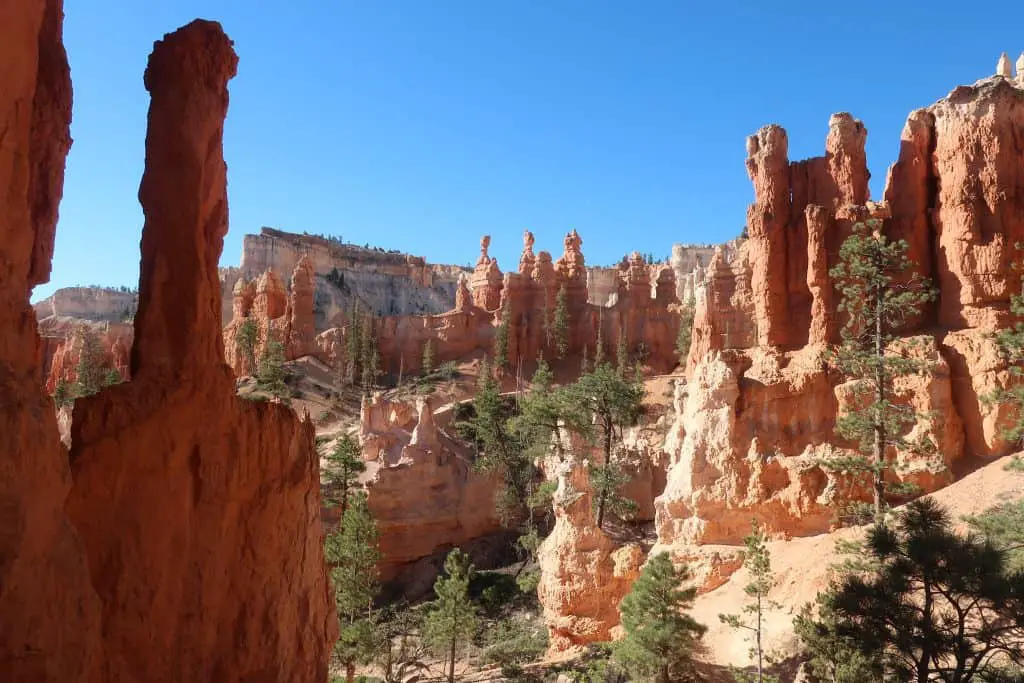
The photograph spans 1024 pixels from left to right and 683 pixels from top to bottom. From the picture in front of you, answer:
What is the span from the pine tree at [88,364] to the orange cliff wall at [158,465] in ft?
131

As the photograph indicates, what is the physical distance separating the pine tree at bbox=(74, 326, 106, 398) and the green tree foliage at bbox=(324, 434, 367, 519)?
1744 centimetres

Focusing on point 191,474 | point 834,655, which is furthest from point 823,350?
point 191,474

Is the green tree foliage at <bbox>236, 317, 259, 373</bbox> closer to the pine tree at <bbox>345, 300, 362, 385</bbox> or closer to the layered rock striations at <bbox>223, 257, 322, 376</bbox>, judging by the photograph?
the layered rock striations at <bbox>223, 257, 322, 376</bbox>

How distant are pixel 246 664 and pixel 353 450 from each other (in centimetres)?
2789

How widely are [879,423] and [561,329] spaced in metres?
46.1

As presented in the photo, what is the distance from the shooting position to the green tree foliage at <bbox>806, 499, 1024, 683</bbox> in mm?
11602

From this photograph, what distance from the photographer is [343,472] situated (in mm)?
Result: 37406

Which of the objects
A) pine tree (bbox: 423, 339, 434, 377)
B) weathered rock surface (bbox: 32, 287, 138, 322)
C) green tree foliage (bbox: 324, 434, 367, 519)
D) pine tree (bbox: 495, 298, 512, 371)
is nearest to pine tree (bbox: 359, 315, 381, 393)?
pine tree (bbox: 423, 339, 434, 377)

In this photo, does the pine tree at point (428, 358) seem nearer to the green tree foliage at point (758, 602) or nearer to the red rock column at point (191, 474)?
the green tree foliage at point (758, 602)

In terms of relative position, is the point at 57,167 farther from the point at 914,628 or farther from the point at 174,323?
the point at 914,628

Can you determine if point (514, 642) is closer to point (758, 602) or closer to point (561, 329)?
point (758, 602)

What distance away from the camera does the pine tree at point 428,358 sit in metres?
64.1

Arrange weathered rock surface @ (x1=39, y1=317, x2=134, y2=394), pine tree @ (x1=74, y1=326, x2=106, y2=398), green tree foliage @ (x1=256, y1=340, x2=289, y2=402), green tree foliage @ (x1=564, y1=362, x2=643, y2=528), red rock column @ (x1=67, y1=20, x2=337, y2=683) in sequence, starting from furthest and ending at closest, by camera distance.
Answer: weathered rock surface @ (x1=39, y1=317, x2=134, y2=394)
green tree foliage @ (x1=256, y1=340, x2=289, y2=402)
pine tree @ (x1=74, y1=326, x2=106, y2=398)
green tree foliage @ (x1=564, y1=362, x2=643, y2=528)
red rock column @ (x1=67, y1=20, x2=337, y2=683)

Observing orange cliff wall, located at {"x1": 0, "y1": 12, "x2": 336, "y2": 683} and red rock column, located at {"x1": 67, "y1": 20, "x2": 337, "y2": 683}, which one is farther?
red rock column, located at {"x1": 67, "y1": 20, "x2": 337, "y2": 683}
